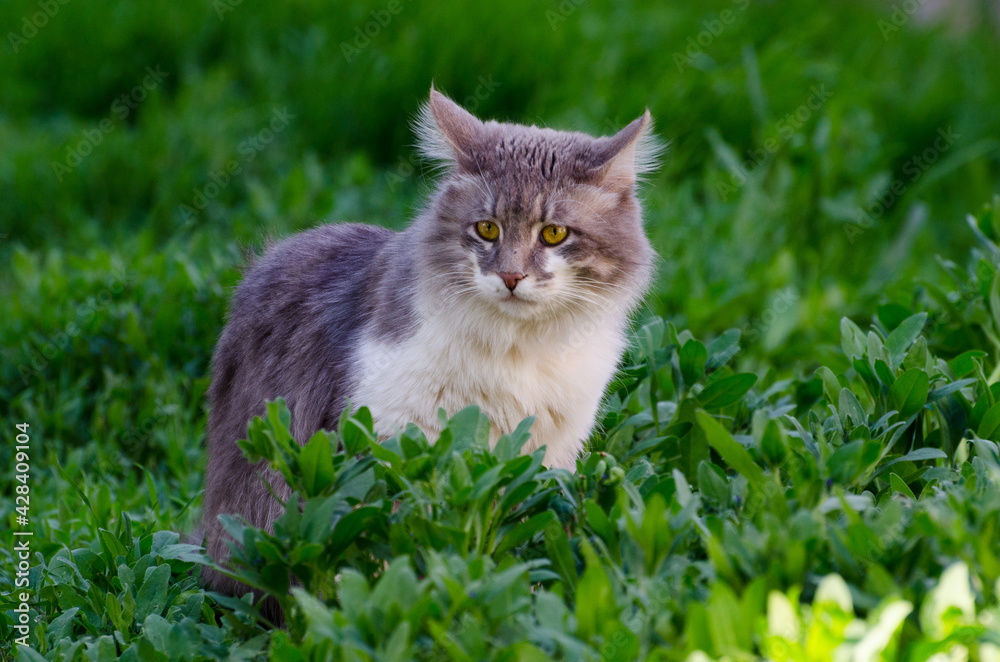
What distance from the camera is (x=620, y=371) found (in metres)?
3.32

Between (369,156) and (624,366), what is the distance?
10.9 feet

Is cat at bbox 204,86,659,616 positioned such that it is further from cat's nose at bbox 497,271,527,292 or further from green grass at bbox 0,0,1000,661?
green grass at bbox 0,0,1000,661

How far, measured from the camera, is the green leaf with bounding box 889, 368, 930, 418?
256cm

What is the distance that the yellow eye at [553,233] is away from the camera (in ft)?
9.36

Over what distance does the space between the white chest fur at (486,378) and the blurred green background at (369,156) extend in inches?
51.2

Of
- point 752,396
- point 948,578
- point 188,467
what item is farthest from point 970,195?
point 948,578

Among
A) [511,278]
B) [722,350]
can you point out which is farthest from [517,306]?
[722,350]

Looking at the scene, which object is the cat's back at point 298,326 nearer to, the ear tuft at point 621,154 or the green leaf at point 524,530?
the ear tuft at point 621,154

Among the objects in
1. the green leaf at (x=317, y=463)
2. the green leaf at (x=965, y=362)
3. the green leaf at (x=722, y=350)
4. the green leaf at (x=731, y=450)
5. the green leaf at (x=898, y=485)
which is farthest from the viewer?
the green leaf at (x=722, y=350)

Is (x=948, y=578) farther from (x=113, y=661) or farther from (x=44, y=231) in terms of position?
(x=44, y=231)

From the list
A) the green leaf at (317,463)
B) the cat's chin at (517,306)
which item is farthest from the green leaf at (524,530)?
the cat's chin at (517,306)

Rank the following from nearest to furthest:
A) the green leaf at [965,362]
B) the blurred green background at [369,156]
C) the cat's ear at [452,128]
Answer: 1. the green leaf at [965,362]
2. the cat's ear at [452,128]
3. the blurred green background at [369,156]

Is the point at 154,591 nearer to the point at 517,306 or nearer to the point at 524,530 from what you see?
the point at 524,530

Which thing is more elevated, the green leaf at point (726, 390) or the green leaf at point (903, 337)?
the green leaf at point (903, 337)
